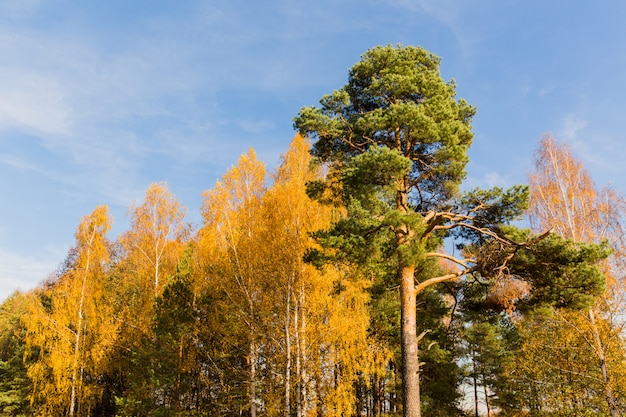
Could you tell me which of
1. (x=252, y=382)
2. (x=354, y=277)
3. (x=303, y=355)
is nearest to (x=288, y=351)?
(x=303, y=355)

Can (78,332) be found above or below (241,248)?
below

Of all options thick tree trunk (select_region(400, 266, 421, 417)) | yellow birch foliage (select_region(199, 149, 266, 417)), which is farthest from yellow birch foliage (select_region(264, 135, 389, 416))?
thick tree trunk (select_region(400, 266, 421, 417))

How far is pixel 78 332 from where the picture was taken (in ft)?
57.2

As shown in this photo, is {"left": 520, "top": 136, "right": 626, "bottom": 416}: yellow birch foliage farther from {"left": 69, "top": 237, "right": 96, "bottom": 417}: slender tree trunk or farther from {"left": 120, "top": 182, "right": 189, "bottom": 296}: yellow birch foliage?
{"left": 69, "top": 237, "right": 96, "bottom": 417}: slender tree trunk

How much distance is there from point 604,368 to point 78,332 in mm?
19087

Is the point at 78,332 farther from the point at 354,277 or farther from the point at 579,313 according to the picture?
the point at 579,313

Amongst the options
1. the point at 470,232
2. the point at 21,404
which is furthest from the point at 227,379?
the point at 21,404

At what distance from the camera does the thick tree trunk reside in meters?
8.02

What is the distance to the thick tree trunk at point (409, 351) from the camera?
802 centimetres

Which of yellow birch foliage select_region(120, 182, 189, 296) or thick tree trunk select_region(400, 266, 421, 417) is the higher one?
yellow birch foliage select_region(120, 182, 189, 296)

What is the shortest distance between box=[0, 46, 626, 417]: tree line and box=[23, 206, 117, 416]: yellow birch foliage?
0.09 meters

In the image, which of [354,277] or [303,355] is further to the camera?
[354,277]

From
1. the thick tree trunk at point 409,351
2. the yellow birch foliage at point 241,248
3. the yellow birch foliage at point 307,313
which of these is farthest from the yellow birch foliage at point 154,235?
the thick tree trunk at point 409,351

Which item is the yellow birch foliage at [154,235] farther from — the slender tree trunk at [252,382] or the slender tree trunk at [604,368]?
the slender tree trunk at [604,368]
